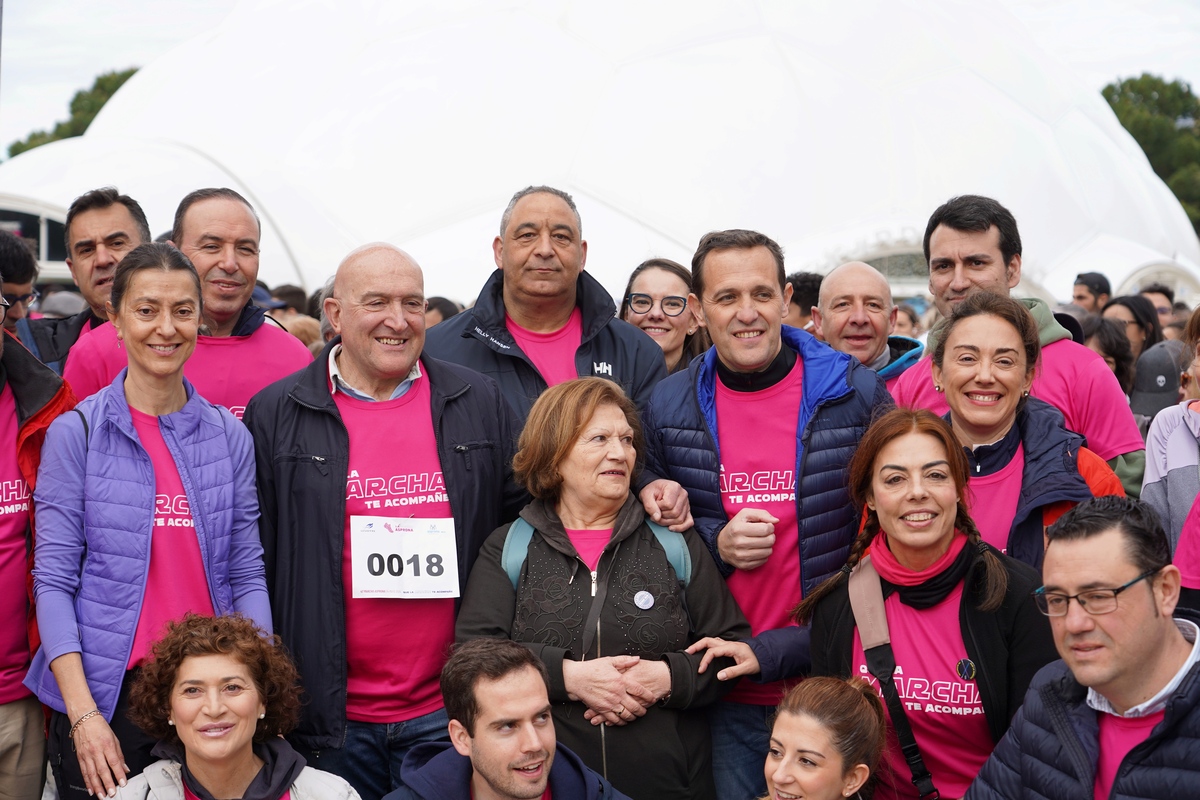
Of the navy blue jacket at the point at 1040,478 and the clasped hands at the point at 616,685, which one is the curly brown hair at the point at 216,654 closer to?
the clasped hands at the point at 616,685

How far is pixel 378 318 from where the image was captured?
11.5 feet

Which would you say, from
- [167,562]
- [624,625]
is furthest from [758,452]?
[167,562]

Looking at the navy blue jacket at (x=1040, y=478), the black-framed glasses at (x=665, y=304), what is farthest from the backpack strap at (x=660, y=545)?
the black-framed glasses at (x=665, y=304)

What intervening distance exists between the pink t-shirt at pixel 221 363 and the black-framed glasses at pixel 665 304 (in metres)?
1.69

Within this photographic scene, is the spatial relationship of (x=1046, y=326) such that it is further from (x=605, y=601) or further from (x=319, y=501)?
(x=319, y=501)

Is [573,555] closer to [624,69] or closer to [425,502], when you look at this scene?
[425,502]

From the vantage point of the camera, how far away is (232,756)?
312cm

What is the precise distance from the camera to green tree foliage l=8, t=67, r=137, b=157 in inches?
1703

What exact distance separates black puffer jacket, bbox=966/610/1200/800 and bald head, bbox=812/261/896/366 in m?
2.16

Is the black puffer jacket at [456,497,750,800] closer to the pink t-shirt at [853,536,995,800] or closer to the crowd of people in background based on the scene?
the crowd of people in background

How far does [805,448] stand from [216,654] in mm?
1797

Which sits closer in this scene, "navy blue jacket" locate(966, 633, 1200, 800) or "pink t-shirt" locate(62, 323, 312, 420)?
"navy blue jacket" locate(966, 633, 1200, 800)

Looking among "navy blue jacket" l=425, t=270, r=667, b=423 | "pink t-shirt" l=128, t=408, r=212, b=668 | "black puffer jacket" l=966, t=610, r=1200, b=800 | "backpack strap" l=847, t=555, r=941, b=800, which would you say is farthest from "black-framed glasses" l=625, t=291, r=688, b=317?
"black puffer jacket" l=966, t=610, r=1200, b=800

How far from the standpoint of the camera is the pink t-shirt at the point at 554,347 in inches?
166
